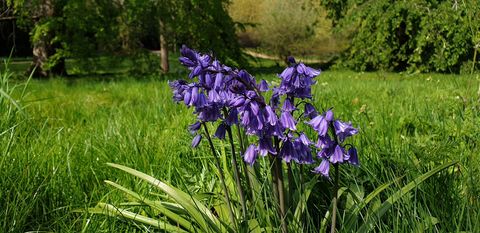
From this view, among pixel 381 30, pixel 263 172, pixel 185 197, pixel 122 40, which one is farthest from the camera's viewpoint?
pixel 381 30

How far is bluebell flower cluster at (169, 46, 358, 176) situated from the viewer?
1315mm

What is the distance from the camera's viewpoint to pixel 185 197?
5.84 feet

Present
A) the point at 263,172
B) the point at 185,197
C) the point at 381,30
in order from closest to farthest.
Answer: the point at 185,197
the point at 263,172
the point at 381,30

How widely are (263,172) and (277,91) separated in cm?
63

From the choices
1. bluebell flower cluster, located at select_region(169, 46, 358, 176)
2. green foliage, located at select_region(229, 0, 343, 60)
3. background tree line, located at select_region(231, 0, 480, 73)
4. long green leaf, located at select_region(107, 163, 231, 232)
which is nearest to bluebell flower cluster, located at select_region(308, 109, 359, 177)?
bluebell flower cluster, located at select_region(169, 46, 358, 176)

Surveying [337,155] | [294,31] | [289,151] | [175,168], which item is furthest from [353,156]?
[294,31]

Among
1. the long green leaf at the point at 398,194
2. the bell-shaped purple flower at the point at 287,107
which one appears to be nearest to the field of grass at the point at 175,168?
the long green leaf at the point at 398,194

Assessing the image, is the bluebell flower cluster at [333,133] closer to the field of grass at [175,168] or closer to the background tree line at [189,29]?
the field of grass at [175,168]

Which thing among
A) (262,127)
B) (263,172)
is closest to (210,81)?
(262,127)

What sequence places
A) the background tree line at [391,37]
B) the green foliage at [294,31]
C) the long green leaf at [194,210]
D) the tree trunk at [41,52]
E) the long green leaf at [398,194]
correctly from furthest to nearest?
1. the green foliage at [294,31]
2. the background tree line at [391,37]
3. the tree trunk at [41,52]
4. the long green leaf at [194,210]
5. the long green leaf at [398,194]

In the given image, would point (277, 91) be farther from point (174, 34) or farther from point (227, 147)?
point (174, 34)

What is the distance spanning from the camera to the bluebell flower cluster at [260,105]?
4.32 feet

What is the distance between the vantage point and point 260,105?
1.35 metres

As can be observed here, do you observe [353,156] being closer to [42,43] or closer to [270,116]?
[270,116]
